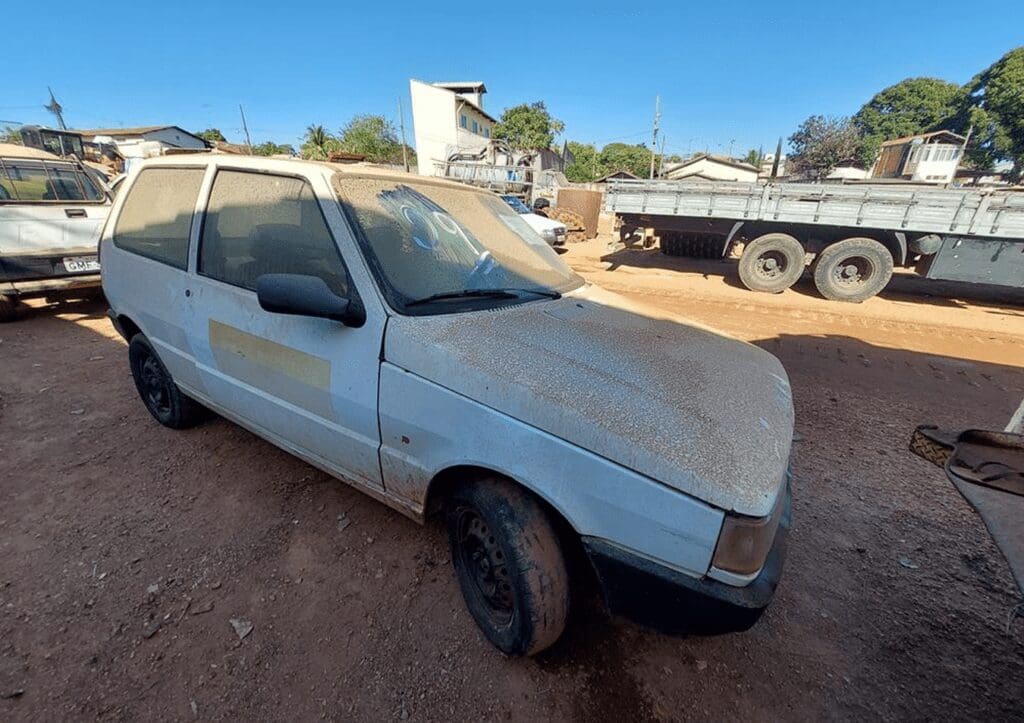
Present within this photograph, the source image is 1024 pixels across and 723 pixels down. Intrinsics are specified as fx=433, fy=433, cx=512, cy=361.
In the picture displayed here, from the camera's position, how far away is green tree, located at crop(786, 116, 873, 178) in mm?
44812

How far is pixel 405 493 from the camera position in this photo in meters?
1.88

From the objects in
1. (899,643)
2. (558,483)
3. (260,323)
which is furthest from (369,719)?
(899,643)

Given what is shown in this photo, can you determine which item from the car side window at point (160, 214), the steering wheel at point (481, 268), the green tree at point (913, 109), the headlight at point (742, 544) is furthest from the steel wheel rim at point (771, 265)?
the green tree at point (913, 109)

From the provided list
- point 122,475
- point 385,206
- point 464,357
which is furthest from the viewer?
point 122,475

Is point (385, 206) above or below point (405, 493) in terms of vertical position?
above

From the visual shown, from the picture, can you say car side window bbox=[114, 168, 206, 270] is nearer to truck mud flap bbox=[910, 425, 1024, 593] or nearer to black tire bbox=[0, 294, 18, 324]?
truck mud flap bbox=[910, 425, 1024, 593]

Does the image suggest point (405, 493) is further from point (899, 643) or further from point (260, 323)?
point (899, 643)

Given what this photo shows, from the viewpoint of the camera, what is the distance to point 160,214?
2.74m

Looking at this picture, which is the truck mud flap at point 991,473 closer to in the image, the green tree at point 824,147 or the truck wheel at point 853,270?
the truck wheel at point 853,270

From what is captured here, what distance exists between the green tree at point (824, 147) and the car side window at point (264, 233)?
51.7m

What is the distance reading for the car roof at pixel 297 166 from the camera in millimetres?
2084

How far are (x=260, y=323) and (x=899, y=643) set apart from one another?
328cm

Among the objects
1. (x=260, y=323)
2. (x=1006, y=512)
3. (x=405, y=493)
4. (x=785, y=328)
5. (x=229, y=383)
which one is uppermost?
(x=260, y=323)

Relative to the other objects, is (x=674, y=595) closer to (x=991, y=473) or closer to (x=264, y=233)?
(x=991, y=473)
